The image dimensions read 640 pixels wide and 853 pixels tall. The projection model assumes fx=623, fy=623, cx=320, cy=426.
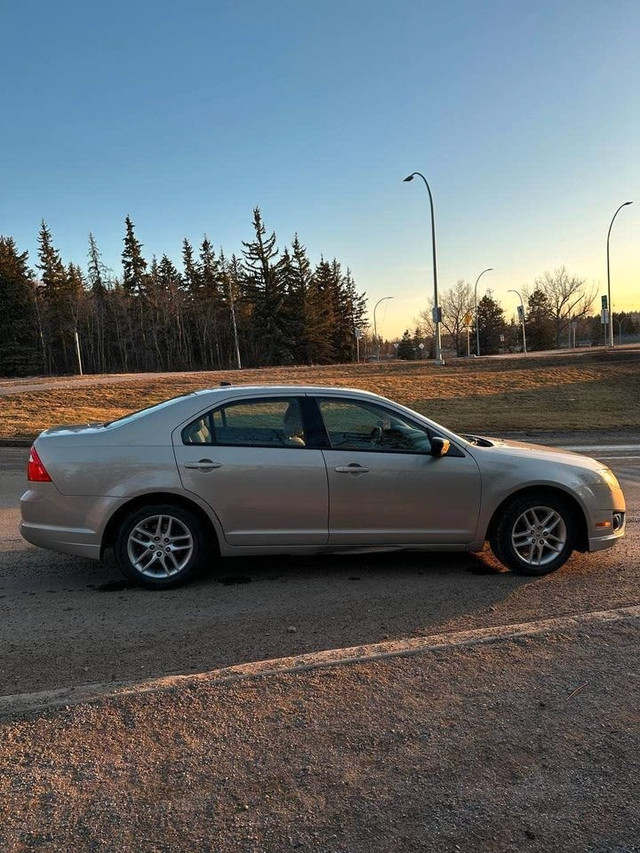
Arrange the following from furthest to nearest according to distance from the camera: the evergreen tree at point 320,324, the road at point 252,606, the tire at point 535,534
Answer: the evergreen tree at point 320,324 → the tire at point 535,534 → the road at point 252,606

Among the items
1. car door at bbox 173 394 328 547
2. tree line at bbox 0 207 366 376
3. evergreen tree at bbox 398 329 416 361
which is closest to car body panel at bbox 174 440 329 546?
car door at bbox 173 394 328 547

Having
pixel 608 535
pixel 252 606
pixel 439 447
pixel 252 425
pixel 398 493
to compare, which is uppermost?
pixel 252 425

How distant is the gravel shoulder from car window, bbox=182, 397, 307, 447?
2.15 metres

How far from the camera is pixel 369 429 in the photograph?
522cm

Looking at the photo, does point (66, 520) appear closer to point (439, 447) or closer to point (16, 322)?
point (439, 447)

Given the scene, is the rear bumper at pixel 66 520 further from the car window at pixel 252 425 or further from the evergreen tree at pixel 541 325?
the evergreen tree at pixel 541 325

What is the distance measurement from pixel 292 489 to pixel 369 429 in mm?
858

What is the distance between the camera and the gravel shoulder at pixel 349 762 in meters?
2.22

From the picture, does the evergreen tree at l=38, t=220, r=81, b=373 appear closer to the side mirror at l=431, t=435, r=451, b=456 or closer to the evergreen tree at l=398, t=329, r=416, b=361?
the evergreen tree at l=398, t=329, r=416, b=361

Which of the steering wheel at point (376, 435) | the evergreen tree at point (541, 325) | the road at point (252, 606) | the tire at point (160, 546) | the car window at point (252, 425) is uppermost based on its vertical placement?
the evergreen tree at point (541, 325)

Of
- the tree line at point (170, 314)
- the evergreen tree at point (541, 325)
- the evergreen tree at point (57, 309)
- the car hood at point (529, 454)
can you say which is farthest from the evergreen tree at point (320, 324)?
the car hood at point (529, 454)

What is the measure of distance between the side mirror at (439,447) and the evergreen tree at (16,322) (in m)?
62.8

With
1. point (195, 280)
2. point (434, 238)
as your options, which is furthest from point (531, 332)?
point (434, 238)

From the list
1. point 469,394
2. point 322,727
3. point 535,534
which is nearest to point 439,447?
point 535,534
